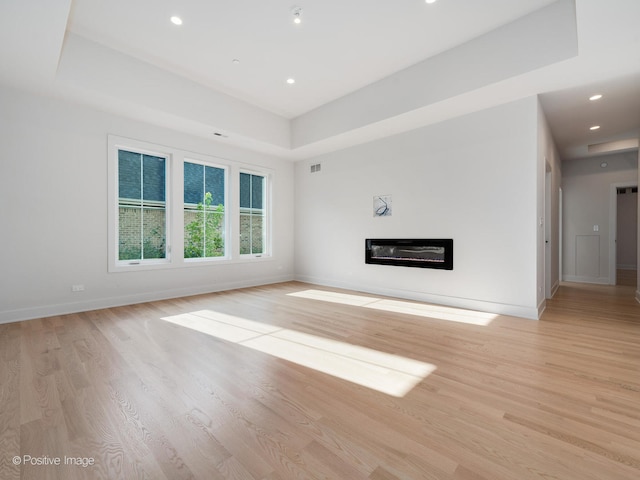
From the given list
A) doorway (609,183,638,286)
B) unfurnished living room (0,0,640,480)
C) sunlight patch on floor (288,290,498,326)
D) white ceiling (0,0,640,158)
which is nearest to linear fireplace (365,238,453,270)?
unfurnished living room (0,0,640,480)

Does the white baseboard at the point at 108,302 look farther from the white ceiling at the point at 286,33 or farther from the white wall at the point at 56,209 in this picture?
the white ceiling at the point at 286,33

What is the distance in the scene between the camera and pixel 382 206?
5543 mm

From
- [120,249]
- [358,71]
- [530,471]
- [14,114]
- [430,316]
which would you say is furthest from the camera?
[120,249]

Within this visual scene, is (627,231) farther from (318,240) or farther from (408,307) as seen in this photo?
(318,240)

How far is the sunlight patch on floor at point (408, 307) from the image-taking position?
3.95m

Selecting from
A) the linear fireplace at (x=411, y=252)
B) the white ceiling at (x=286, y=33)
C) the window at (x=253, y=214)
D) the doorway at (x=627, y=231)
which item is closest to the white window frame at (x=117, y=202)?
the white ceiling at (x=286, y=33)

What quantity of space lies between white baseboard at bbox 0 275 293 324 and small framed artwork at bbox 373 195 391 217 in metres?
3.11

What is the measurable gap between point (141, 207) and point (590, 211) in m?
9.53

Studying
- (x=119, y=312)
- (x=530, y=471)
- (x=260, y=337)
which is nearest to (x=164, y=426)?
(x=260, y=337)

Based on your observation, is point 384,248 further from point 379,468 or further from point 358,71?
point 379,468

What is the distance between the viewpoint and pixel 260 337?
127 inches

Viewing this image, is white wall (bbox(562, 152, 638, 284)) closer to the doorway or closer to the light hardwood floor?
the doorway

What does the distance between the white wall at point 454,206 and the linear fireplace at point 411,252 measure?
0.10 meters

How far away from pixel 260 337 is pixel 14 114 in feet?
14.4
